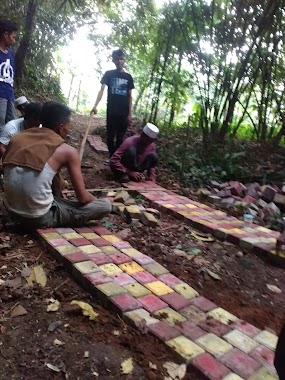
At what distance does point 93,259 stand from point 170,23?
5.31 m

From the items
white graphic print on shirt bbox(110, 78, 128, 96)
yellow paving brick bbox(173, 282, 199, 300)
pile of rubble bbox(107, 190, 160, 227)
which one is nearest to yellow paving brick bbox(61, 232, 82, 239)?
pile of rubble bbox(107, 190, 160, 227)

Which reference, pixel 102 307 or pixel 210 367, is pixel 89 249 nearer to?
pixel 102 307

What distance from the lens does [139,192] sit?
4.41 metres

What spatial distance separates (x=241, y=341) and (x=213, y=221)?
76.5 inches

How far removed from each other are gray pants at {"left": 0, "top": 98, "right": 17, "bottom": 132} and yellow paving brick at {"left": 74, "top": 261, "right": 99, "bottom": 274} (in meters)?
2.13

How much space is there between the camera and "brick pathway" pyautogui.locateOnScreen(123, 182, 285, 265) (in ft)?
11.1

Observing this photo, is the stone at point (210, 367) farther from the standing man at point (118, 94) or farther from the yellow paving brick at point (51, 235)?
the standing man at point (118, 94)

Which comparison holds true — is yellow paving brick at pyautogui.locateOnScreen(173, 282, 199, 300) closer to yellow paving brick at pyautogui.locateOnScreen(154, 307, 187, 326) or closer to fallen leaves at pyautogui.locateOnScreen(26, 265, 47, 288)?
yellow paving brick at pyautogui.locateOnScreen(154, 307, 187, 326)

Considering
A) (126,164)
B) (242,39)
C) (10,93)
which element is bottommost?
(126,164)

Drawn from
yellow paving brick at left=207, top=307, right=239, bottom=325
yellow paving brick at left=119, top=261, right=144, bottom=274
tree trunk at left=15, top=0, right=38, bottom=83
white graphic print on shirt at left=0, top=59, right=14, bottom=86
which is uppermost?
tree trunk at left=15, top=0, right=38, bottom=83

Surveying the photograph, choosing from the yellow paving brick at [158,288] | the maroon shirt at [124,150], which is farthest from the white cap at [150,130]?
the yellow paving brick at [158,288]

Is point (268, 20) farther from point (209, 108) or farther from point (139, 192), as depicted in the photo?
point (139, 192)

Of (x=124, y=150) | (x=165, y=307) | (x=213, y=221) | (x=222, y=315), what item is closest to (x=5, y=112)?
(x=124, y=150)

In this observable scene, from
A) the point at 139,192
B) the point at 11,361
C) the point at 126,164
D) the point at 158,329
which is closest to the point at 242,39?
the point at 126,164
